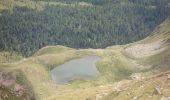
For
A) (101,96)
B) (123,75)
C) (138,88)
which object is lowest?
(123,75)

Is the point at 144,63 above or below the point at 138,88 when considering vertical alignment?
below

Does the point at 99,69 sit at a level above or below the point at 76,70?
above

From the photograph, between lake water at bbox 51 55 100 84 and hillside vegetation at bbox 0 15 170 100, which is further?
lake water at bbox 51 55 100 84

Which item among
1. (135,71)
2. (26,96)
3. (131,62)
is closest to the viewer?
(26,96)

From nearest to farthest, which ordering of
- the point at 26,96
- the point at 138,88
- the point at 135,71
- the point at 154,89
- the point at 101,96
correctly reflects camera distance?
the point at 154,89 < the point at 138,88 < the point at 101,96 < the point at 26,96 < the point at 135,71

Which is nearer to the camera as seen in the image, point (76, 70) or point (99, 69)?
point (76, 70)

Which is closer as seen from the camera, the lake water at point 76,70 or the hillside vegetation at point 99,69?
the hillside vegetation at point 99,69

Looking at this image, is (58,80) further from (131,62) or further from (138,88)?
(138,88)

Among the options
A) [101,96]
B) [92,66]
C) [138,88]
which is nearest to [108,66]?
[92,66]
